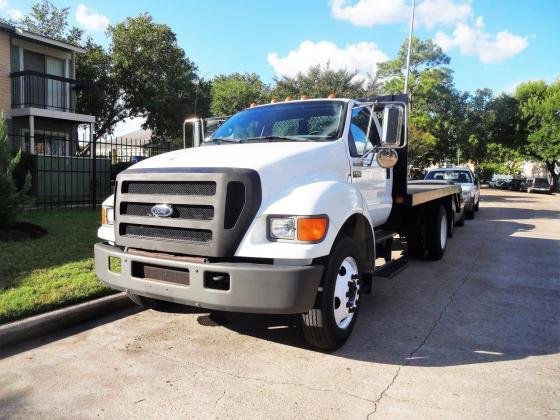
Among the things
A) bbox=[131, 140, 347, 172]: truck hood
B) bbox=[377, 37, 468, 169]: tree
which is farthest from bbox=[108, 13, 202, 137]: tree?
bbox=[131, 140, 347, 172]: truck hood

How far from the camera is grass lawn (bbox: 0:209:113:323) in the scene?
15.0ft

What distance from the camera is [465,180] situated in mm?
15797

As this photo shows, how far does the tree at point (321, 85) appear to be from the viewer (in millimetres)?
22156

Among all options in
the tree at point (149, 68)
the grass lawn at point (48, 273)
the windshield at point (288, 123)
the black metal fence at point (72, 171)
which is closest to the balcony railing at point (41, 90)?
the black metal fence at point (72, 171)

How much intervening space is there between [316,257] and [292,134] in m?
1.88

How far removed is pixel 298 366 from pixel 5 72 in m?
18.1

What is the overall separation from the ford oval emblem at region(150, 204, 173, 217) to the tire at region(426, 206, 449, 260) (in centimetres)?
508

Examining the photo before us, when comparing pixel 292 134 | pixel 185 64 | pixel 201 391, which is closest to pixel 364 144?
pixel 292 134

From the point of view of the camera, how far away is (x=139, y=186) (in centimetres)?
398

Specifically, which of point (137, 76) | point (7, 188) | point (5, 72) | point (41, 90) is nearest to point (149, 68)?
point (137, 76)

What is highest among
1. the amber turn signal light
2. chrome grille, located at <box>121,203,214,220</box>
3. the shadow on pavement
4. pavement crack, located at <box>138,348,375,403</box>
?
chrome grille, located at <box>121,203,214,220</box>

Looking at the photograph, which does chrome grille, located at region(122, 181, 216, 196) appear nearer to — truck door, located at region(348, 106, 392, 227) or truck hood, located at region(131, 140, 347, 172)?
truck hood, located at region(131, 140, 347, 172)

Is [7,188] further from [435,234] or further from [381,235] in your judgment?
[435,234]

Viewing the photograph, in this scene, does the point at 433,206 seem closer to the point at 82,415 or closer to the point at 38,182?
the point at 82,415
